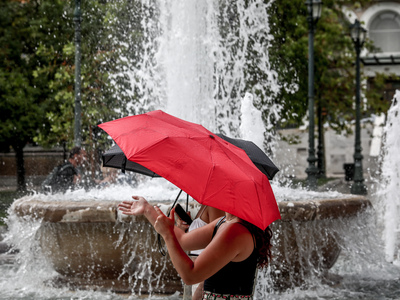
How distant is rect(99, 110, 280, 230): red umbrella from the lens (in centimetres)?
294

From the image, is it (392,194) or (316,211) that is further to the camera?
(392,194)

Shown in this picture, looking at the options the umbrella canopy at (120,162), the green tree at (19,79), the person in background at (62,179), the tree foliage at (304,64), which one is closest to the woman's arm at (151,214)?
the umbrella canopy at (120,162)

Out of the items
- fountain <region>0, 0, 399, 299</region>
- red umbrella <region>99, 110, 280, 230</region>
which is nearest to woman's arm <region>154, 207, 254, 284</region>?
red umbrella <region>99, 110, 280, 230</region>

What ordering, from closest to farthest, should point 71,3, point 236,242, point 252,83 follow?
point 236,242 → point 252,83 → point 71,3

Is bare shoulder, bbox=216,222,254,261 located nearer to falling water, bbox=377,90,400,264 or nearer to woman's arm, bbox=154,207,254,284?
woman's arm, bbox=154,207,254,284

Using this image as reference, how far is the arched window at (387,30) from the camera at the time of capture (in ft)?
149

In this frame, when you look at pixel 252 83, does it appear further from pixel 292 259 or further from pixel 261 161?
pixel 261 161

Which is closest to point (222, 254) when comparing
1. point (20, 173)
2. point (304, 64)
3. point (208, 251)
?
point (208, 251)

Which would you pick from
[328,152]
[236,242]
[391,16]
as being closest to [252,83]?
[236,242]

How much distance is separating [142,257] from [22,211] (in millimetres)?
1407

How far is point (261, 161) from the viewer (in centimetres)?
406

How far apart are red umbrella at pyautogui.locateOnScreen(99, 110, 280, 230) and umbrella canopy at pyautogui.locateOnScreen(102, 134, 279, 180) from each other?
755 millimetres

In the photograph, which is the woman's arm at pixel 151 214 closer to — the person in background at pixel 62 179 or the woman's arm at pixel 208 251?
the woman's arm at pixel 208 251

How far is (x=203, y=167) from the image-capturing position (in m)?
3.03
